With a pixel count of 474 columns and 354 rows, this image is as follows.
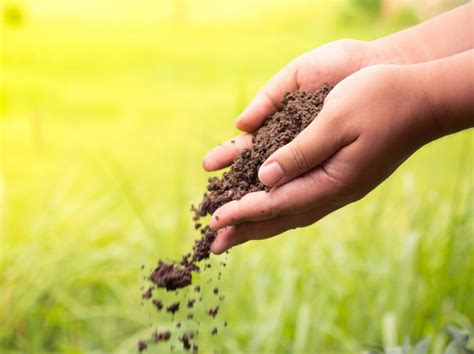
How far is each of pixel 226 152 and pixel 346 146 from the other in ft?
1.35

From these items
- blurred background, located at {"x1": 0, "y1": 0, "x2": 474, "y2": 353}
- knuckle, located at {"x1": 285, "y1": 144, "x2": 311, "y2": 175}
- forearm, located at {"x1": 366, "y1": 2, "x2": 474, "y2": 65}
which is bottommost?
blurred background, located at {"x1": 0, "y1": 0, "x2": 474, "y2": 353}

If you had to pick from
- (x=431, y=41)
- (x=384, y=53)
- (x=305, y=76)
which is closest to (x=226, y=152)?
(x=305, y=76)

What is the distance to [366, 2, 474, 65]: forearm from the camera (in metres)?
1.72

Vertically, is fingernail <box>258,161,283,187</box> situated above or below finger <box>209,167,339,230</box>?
above

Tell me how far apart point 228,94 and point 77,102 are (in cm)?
107

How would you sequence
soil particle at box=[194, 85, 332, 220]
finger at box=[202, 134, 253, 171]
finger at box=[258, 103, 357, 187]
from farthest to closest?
finger at box=[202, 134, 253, 171] → soil particle at box=[194, 85, 332, 220] → finger at box=[258, 103, 357, 187]

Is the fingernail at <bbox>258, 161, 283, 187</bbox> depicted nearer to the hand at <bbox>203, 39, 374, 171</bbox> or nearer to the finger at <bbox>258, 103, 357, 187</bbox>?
the finger at <bbox>258, 103, 357, 187</bbox>

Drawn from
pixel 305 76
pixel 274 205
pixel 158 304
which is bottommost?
pixel 158 304

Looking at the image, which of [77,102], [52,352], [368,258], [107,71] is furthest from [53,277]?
[107,71]

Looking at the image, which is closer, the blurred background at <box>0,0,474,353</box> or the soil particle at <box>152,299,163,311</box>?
the soil particle at <box>152,299,163,311</box>

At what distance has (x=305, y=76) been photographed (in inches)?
69.2

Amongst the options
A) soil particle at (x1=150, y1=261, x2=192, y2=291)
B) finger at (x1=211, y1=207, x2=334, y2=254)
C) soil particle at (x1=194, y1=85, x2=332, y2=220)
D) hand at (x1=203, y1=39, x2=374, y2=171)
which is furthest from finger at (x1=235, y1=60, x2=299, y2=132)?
soil particle at (x1=150, y1=261, x2=192, y2=291)

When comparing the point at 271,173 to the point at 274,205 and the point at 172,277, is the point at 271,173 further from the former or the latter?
the point at 172,277

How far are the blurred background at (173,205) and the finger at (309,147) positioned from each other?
1.56 feet
